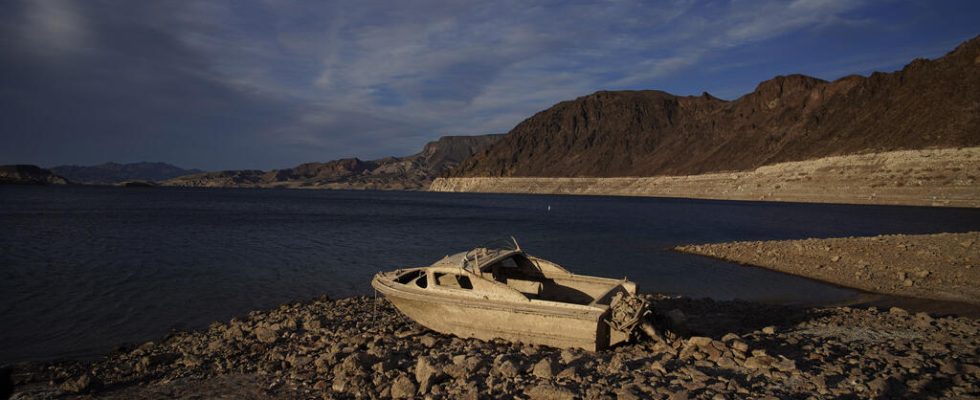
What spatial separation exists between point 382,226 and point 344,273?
22272 millimetres

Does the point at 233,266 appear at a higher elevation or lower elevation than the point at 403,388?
lower

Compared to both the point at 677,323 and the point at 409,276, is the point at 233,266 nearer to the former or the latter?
the point at 409,276

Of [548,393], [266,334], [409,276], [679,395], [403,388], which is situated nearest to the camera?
[679,395]

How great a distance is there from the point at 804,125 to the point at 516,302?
432 feet

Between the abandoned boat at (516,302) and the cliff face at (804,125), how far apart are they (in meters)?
76.5

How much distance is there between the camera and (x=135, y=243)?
2806 centimetres

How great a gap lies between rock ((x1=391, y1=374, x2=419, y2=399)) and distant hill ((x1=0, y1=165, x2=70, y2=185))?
191194mm

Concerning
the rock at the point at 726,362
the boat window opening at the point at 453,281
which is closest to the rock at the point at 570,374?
the rock at the point at 726,362

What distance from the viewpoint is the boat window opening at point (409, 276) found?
1138cm

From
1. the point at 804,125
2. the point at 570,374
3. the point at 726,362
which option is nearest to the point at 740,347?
the point at 726,362

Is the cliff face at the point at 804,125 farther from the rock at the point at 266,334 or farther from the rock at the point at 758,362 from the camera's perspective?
the rock at the point at 266,334

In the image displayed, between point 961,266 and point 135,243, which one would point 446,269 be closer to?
point 961,266

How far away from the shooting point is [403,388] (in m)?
A: 7.22

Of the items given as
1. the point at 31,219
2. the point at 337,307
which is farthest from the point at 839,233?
the point at 31,219
